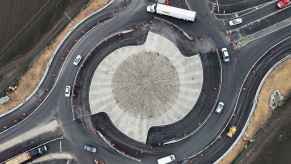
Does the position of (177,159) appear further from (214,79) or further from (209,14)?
(209,14)

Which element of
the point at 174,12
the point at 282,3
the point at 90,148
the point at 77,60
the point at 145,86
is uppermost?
the point at 174,12

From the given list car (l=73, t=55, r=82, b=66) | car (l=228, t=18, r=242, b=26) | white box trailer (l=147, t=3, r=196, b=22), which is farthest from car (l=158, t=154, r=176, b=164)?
car (l=228, t=18, r=242, b=26)

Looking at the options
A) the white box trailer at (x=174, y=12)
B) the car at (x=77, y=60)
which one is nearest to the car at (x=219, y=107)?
the white box trailer at (x=174, y=12)

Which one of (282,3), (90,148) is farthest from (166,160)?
(282,3)

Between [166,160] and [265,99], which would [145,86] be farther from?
[265,99]

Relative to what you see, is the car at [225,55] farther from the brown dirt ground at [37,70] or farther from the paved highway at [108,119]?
the brown dirt ground at [37,70]

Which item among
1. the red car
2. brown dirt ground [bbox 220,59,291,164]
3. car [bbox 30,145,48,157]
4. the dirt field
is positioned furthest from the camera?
the dirt field

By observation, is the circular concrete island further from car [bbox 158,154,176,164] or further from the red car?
the red car
